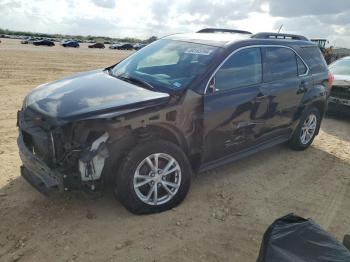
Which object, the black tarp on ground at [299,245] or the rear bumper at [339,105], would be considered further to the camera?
the rear bumper at [339,105]

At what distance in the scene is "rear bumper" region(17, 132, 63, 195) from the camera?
10.7 feet

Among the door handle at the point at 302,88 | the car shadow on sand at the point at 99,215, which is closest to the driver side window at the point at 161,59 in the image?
the car shadow on sand at the point at 99,215

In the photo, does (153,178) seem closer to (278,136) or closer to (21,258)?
(21,258)

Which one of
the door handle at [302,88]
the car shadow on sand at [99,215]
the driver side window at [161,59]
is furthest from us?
the door handle at [302,88]

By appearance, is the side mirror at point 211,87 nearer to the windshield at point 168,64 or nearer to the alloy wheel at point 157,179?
the windshield at point 168,64

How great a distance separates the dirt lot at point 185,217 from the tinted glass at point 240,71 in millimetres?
1278

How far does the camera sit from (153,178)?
143 inches

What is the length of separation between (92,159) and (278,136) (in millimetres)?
3030

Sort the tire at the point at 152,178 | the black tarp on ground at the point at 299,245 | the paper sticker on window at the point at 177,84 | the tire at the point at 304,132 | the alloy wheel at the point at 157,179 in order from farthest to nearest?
the tire at the point at 304,132 < the paper sticker on window at the point at 177,84 < the alloy wheel at the point at 157,179 < the tire at the point at 152,178 < the black tarp on ground at the point at 299,245

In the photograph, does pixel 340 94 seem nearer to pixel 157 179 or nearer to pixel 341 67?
pixel 341 67

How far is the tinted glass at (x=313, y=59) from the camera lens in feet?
18.1

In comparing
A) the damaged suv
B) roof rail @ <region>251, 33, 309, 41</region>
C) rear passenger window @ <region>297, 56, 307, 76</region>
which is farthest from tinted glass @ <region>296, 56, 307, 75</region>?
roof rail @ <region>251, 33, 309, 41</region>

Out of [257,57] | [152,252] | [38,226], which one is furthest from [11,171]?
[257,57]

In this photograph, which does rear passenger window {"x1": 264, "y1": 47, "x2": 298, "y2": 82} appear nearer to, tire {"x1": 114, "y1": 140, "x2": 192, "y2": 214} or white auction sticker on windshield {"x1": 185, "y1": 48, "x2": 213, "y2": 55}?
white auction sticker on windshield {"x1": 185, "y1": 48, "x2": 213, "y2": 55}
